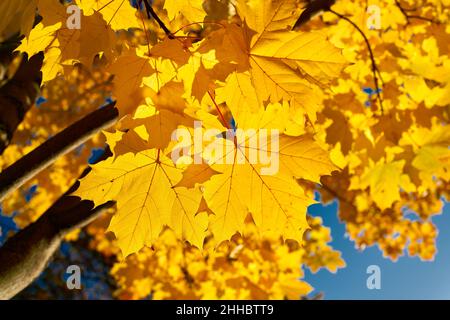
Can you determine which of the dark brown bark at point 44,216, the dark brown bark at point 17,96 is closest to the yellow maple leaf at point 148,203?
the dark brown bark at point 44,216

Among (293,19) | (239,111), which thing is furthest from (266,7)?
(239,111)

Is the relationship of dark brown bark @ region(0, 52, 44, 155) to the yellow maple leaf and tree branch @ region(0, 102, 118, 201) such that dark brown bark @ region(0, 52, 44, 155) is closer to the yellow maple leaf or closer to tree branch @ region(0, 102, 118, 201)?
tree branch @ region(0, 102, 118, 201)

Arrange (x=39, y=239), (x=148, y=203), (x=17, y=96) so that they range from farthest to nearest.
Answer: (x=17, y=96) < (x=39, y=239) < (x=148, y=203)

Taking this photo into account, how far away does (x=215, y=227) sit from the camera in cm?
122

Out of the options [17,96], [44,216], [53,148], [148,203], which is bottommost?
[148,203]

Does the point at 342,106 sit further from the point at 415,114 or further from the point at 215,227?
the point at 215,227

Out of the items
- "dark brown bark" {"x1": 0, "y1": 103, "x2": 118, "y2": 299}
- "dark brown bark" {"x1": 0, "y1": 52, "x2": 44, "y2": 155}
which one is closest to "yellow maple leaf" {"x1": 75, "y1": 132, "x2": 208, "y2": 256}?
"dark brown bark" {"x1": 0, "y1": 103, "x2": 118, "y2": 299}

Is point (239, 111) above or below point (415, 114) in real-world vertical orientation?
below

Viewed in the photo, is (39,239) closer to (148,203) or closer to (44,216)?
(44,216)

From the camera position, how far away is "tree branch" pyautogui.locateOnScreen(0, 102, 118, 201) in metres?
1.75

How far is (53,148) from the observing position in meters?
1.83

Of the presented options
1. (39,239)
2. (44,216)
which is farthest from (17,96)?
(39,239)

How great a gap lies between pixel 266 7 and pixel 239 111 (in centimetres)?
28

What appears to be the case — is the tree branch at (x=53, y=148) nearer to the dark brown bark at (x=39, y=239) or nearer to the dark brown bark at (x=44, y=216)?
the dark brown bark at (x=44, y=216)
